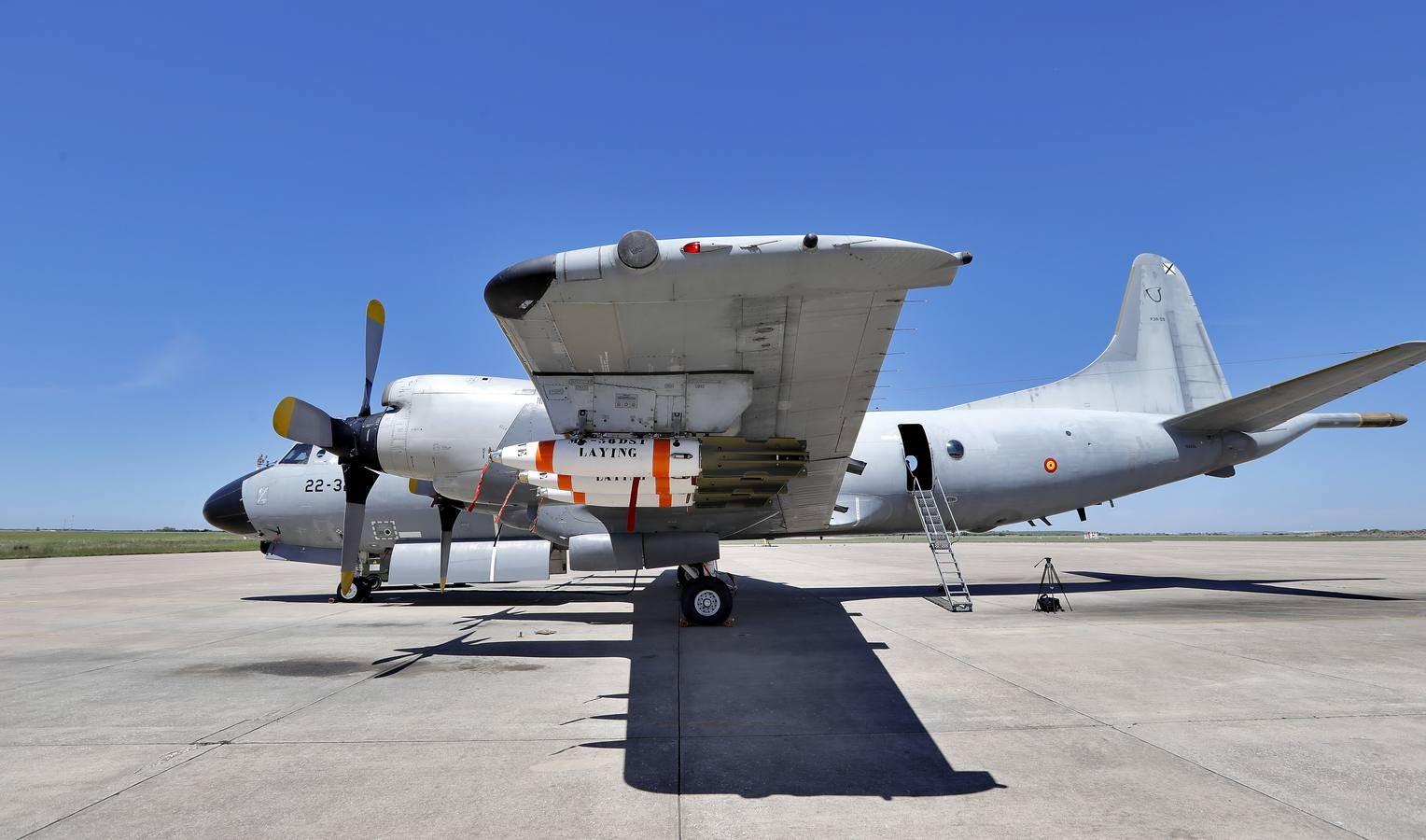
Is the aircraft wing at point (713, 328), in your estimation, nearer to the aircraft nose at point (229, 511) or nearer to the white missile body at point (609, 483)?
the white missile body at point (609, 483)

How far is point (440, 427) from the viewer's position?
1026 centimetres

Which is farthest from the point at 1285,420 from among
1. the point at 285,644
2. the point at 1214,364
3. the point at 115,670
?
the point at 115,670

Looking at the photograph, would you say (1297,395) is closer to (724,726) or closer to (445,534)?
(724,726)

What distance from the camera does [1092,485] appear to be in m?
15.4

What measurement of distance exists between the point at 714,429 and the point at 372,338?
687 cm

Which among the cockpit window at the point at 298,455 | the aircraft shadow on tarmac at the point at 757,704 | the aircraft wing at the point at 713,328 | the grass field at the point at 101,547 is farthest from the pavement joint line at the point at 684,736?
the grass field at the point at 101,547

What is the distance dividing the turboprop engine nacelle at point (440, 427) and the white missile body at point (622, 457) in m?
3.17

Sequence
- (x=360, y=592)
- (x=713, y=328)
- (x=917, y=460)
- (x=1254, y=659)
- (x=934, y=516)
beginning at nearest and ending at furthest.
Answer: (x=713, y=328)
(x=1254, y=659)
(x=934, y=516)
(x=917, y=460)
(x=360, y=592)

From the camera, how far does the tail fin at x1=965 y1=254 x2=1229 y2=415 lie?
1670 cm

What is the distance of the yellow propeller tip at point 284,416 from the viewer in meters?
9.13

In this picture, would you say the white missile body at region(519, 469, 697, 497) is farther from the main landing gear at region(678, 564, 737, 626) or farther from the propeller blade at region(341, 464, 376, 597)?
the propeller blade at region(341, 464, 376, 597)

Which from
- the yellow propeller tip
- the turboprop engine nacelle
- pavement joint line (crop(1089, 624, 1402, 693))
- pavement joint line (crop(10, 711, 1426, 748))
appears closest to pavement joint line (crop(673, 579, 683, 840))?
pavement joint line (crop(10, 711, 1426, 748))

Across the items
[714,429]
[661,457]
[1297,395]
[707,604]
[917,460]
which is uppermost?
[1297,395]

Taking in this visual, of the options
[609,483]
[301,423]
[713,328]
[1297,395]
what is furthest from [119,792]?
[1297,395]
